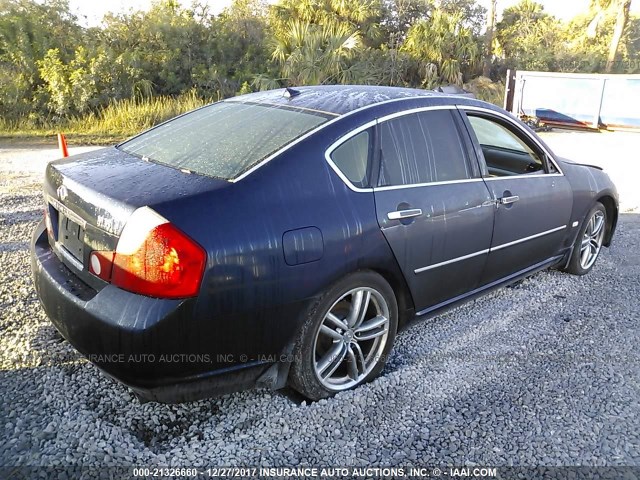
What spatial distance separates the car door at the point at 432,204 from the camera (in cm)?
295

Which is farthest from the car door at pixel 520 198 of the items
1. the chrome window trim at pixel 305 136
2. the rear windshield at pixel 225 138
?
the rear windshield at pixel 225 138

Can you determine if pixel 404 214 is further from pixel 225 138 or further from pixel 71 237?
pixel 71 237

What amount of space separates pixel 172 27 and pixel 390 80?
27.1 feet

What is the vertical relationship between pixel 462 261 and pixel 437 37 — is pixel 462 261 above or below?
below

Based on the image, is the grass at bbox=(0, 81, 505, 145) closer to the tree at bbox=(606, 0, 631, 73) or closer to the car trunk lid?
the car trunk lid

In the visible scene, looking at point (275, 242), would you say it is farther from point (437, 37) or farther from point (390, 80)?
point (437, 37)

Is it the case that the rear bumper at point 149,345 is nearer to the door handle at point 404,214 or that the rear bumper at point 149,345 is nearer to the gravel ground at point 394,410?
the gravel ground at point 394,410

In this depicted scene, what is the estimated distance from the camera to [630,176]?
9.09 meters

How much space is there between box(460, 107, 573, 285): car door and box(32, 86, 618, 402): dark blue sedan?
2 centimetres

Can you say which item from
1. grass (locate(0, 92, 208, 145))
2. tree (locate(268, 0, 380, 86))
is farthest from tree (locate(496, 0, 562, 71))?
grass (locate(0, 92, 208, 145))

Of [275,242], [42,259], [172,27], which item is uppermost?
[172,27]

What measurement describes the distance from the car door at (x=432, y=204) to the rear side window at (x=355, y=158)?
0.09 metres

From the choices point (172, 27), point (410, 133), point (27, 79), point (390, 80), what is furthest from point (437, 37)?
point (410, 133)

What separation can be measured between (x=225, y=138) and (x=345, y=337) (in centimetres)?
132
